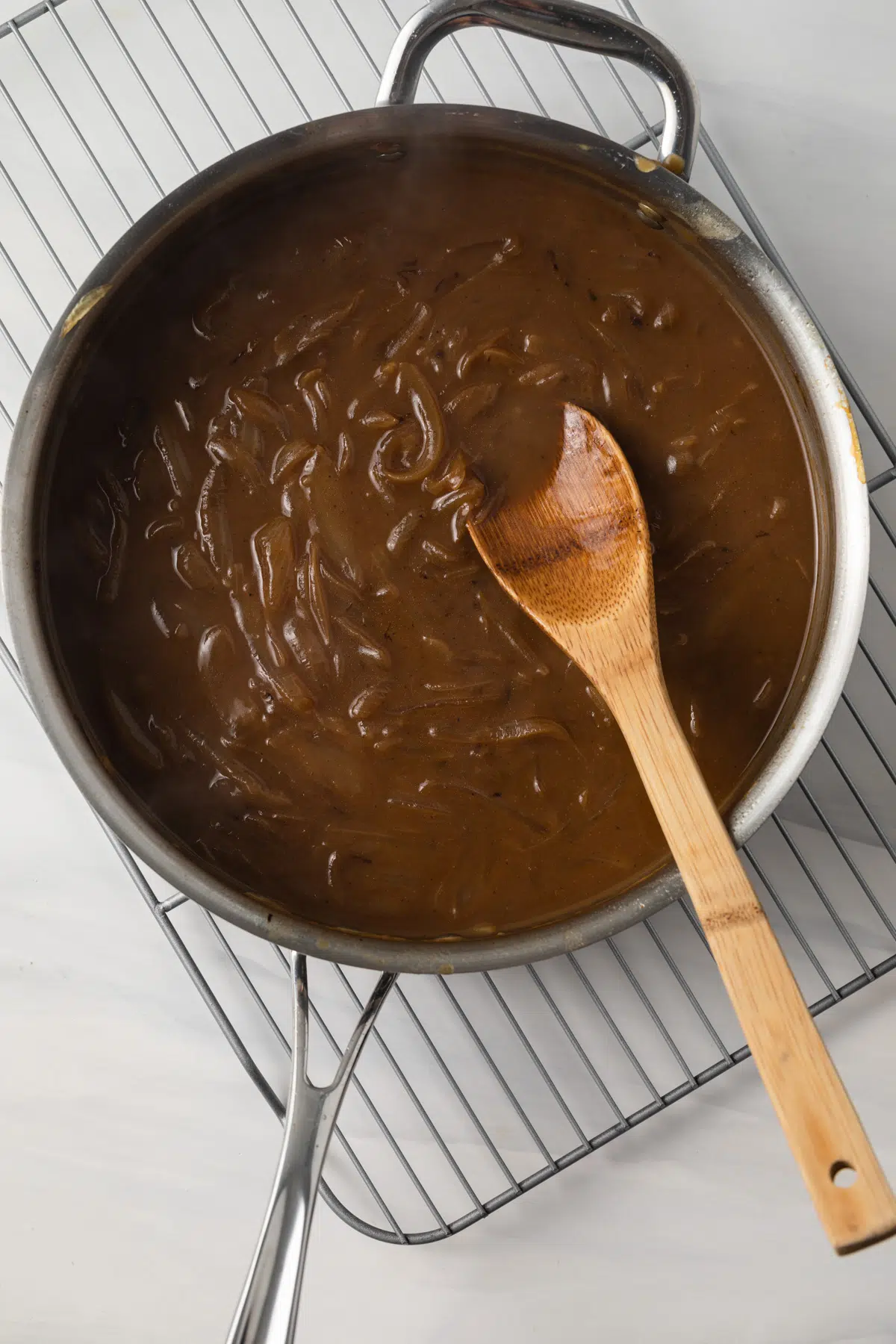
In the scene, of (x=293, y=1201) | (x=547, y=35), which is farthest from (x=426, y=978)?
(x=547, y=35)

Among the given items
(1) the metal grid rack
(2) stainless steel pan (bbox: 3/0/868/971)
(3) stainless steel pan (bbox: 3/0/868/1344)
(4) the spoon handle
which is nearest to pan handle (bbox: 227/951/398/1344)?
(3) stainless steel pan (bbox: 3/0/868/1344)

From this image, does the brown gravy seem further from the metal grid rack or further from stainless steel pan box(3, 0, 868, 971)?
the metal grid rack

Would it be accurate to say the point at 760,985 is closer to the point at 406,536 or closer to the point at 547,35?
the point at 406,536

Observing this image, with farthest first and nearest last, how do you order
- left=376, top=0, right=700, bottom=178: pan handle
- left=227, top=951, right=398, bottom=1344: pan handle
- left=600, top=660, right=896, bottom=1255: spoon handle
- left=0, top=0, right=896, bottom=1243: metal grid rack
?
left=0, top=0, right=896, bottom=1243: metal grid rack
left=376, top=0, right=700, bottom=178: pan handle
left=227, top=951, right=398, bottom=1344: pan handle
left=600, top=660, right=896, bottom=1255: spoon handle

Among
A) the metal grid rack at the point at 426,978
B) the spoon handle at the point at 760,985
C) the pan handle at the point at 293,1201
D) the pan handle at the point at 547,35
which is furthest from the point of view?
the metal grid rack at the point at 426,978

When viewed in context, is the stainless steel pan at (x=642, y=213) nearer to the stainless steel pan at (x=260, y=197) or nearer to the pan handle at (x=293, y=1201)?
the stainless steel pan at (x=260, y=197)

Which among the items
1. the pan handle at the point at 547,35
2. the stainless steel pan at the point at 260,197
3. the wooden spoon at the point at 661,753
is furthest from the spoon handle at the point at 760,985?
the pan handle at the point at 547,35
